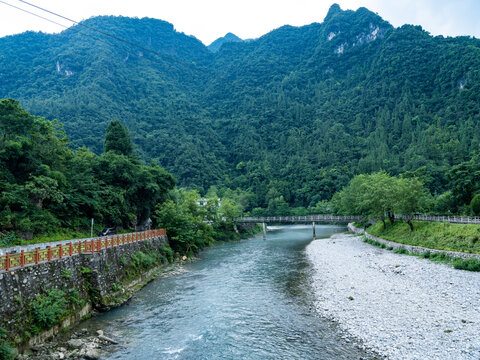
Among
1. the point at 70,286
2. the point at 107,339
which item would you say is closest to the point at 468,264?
the point at 107,339

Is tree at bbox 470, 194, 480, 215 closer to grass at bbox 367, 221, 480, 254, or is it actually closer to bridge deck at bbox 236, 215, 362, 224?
grass at bbox 367, 221, 480, 254

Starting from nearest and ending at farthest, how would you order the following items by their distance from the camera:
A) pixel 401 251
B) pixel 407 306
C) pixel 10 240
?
pixel 407 306 → pixel 10 240 → pixel 401 251

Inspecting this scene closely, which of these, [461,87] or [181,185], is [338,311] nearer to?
[181,185]

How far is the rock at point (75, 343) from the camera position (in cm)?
1218

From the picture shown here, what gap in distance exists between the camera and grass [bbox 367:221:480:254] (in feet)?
85.0

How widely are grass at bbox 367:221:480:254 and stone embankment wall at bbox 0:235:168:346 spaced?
27.5 meters

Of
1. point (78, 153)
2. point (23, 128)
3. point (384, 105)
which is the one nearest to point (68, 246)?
point (23, 128)

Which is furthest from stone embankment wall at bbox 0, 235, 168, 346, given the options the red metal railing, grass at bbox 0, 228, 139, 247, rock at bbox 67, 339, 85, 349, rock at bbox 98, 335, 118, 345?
grass at bbox 0, 228, 139, 247

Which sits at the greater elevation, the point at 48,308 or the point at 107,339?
the point at 48,308

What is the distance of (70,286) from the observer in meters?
15.1

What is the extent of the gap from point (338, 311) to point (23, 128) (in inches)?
1314

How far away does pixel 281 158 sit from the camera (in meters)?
158

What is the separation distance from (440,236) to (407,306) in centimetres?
1880

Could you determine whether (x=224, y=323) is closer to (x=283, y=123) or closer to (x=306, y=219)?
(x=306, y=219)
